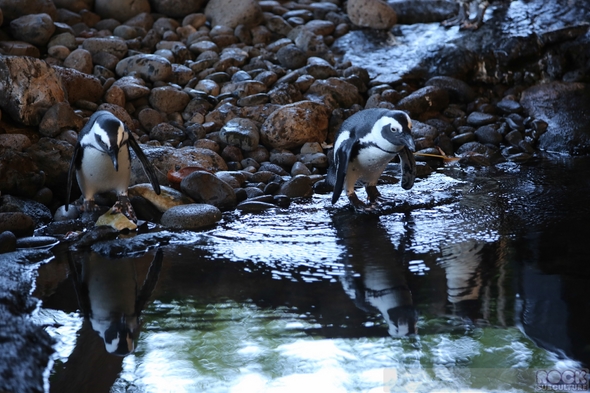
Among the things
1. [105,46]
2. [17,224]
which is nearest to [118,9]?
[105,46]

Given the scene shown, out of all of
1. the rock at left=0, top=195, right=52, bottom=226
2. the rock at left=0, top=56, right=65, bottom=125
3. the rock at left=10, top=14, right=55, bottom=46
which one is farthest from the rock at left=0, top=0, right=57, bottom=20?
the rock at left=0, top=195, right=52, bottom=226

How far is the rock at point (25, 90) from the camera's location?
5332 millimetres

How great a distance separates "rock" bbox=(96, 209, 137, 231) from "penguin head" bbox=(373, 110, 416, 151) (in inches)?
69.4

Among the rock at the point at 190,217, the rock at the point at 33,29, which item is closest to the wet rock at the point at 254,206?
the rock at the point at 190,217

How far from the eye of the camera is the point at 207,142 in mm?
5895

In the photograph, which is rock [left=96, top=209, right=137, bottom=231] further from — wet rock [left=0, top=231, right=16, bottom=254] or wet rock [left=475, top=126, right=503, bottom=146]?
wet rock [left=475, top=126, right=503, bottom=146]

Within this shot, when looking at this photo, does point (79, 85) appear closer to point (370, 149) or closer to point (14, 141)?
point (14, 141)

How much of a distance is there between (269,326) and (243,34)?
22.0 feet

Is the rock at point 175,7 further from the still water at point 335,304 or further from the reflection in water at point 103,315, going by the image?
the reflection in water at point 103,315

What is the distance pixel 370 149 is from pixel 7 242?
2.32 metres

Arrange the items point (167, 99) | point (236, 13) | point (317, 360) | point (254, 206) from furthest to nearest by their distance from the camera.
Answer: point (236, 13)
point (167, 99)
point (254, 206)
point (317, 360)

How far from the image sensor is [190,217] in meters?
4.20

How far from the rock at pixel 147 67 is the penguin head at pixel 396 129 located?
12.1 ft

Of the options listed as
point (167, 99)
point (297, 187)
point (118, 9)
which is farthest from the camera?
point (118, 9)
